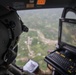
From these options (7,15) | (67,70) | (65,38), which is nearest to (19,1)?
(7,15)

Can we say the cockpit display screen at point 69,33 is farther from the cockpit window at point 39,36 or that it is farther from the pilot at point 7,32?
the pilot at point 7,32

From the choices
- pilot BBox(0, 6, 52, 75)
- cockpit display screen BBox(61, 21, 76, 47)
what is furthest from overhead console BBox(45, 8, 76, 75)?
pilot BBox(0, 6, 52, 75)

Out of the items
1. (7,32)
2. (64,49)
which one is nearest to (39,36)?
(64,49)

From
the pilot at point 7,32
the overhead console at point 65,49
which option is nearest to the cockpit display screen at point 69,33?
the overhead console at point 65,49

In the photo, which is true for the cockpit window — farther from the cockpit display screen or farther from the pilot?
the pilot

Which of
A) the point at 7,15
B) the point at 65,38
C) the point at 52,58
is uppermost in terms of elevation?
the point at 7,15

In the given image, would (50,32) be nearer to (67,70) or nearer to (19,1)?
(67,70)

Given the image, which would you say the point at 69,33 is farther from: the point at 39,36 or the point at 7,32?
the point at 7,32
